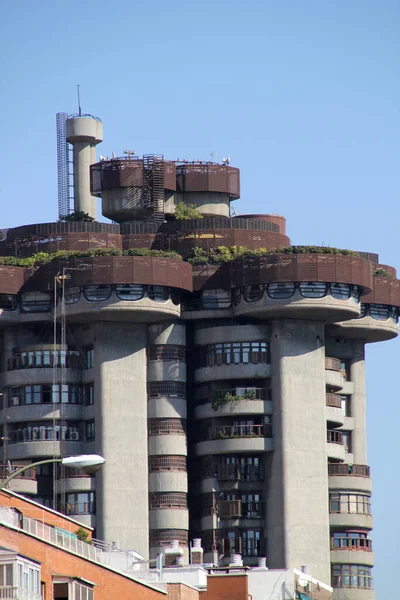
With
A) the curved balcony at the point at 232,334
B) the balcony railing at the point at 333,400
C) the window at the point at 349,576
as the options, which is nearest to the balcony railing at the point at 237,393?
the curved balcony at the point at 232,334

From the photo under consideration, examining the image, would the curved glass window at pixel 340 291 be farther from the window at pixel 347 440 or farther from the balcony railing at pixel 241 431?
the window at pixel 347 440

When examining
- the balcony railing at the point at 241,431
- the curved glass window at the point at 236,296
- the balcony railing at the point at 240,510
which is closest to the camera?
the balcony railing at the point at 240,510

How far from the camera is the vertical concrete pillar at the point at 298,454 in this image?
588 feet

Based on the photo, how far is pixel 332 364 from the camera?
623ft

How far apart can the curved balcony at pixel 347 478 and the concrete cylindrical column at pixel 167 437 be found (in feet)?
48.3

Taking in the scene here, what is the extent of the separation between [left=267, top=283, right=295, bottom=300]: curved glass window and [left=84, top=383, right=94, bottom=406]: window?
18.8 m

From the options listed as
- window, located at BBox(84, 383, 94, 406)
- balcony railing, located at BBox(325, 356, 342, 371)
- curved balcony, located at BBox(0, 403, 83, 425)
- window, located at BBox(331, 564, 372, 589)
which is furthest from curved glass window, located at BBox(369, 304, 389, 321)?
curved balcony, located at BBox(0, 403, 83, 425)

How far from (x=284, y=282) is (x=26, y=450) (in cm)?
2797

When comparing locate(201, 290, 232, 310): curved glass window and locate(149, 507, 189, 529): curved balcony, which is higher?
locate(201, 290, 232, 310): curved glass window

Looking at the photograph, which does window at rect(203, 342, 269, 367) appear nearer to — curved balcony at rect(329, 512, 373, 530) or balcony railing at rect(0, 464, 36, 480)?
curved balcony at rect(329, 512, 373, 530)

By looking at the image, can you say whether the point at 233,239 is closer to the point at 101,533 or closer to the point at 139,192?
the point at 139,192

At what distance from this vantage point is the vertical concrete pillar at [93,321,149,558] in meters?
179

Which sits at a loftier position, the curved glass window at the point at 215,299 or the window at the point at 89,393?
the curved glass window at the point at 215,299

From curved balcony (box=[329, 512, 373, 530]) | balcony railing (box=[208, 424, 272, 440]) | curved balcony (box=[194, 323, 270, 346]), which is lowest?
curved balcony (box=[329, 512, 373, 530])
